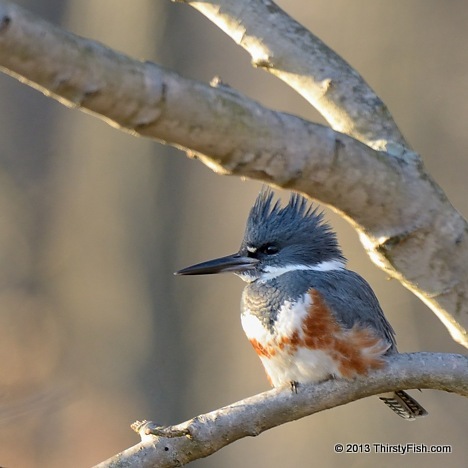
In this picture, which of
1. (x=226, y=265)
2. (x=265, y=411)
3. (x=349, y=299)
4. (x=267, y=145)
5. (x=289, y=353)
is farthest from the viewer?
(x=226, y=265)

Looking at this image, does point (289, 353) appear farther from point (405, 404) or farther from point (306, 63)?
point (306, 63)

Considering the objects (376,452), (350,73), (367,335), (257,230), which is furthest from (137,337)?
(350,73)

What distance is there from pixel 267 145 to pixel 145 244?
3.47 metres

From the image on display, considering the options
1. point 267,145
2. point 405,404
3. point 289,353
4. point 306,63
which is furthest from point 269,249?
point 267,145

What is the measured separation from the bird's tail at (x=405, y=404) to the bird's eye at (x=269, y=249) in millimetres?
502

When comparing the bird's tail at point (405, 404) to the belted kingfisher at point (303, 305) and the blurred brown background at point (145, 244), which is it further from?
the blurred brown background at point (145, 244)

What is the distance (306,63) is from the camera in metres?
1.88

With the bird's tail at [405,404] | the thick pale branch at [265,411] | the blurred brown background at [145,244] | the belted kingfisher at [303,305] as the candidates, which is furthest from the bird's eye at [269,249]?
the blurred brown background at [145,244]

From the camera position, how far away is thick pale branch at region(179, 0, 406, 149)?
188cm

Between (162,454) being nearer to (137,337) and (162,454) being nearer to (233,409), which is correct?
(233,409)

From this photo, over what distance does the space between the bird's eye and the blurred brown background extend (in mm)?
1522

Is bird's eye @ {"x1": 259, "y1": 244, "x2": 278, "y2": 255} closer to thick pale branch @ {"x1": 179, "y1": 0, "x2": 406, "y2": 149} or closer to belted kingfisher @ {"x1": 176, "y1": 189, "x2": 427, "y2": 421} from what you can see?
belted kingfisher @ {"x1": 176, "y1": 189, "x2": 427, "y2": 421}

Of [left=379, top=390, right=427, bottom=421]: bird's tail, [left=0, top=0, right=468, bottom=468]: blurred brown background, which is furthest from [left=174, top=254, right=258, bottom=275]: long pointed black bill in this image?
[left=0, top=0, right=468, bottom=468]: blurred brown background

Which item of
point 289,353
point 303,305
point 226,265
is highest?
point 226,265
